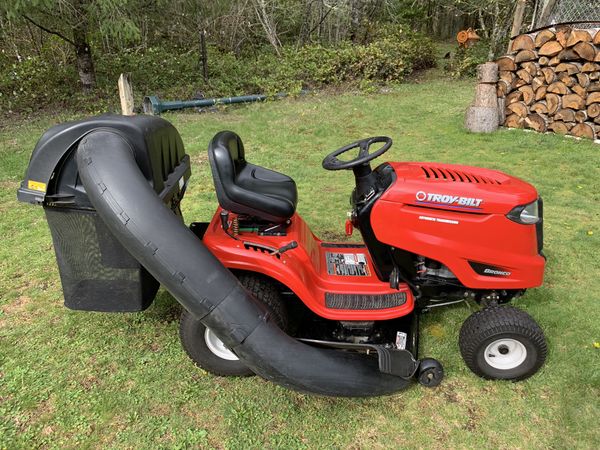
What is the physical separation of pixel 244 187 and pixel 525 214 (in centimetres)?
148

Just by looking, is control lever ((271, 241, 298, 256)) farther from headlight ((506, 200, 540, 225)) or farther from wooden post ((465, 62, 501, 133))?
wooden post ((465, 62, 501, 133))

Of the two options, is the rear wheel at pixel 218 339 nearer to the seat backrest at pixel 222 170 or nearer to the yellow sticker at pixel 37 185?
the seat backrest at pixel 222 170

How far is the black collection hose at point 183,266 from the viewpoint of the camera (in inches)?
76.5

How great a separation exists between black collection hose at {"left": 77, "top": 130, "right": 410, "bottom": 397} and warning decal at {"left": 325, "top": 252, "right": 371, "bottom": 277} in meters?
0.70

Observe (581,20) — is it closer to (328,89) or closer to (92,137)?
(328,89)

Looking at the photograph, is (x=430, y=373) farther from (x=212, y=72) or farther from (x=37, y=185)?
(x=212, y=72)

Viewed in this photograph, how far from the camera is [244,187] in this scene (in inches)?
103

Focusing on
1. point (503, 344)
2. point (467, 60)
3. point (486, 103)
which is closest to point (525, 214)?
point (503, 344)

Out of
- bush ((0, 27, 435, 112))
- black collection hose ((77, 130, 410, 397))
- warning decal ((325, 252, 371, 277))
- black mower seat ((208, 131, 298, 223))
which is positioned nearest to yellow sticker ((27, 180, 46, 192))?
black collection hose ((77, 130, 410, 397))

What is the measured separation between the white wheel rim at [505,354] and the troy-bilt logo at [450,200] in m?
0.74

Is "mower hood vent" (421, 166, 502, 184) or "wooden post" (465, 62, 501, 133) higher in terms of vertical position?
"mower hood vent" (421, 166, 502, 184)

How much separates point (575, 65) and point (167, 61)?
8144 mm

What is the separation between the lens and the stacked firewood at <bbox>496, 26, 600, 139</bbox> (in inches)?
246

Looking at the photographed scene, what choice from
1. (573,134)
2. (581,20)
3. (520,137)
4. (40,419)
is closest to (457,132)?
(520,137)
